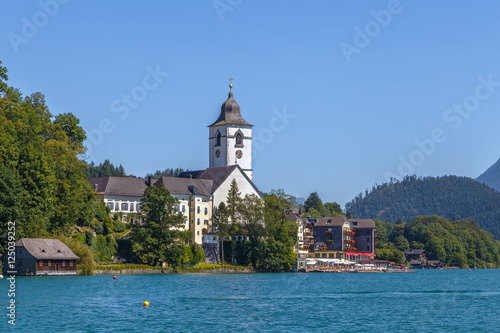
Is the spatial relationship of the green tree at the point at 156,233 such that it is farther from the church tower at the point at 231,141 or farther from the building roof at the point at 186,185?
the church tower at the point at 231,141

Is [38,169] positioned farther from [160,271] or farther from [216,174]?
[216,174]

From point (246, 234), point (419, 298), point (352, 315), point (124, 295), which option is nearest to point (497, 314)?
point (352, 315)

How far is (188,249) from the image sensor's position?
113 metres

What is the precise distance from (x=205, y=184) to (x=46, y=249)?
48.6m

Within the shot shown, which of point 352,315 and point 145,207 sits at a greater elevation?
point 145,207

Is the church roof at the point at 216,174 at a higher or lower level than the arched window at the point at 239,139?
lower

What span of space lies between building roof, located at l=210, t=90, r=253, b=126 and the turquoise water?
216 ft

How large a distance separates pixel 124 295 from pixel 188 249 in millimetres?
49817

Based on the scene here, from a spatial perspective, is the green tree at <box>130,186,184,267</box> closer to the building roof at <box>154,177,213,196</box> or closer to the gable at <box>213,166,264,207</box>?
the building roof at <box>154,177,213,196</box>

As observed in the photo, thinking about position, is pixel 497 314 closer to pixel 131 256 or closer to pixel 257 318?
pixel 257 318

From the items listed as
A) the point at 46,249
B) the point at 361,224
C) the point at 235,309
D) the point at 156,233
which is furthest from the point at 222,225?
the point at 361,224

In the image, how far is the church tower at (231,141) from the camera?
5487 inches

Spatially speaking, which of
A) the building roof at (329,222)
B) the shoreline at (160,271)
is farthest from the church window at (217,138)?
the building roof at (329,222)

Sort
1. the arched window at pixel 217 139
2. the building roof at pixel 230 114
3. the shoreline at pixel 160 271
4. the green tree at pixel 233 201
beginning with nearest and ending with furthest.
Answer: the shoreline at pixel 160 271, the green tree at pixel 233 201, the building roof at pixel 230 114, the arched window at pixel 217 139
